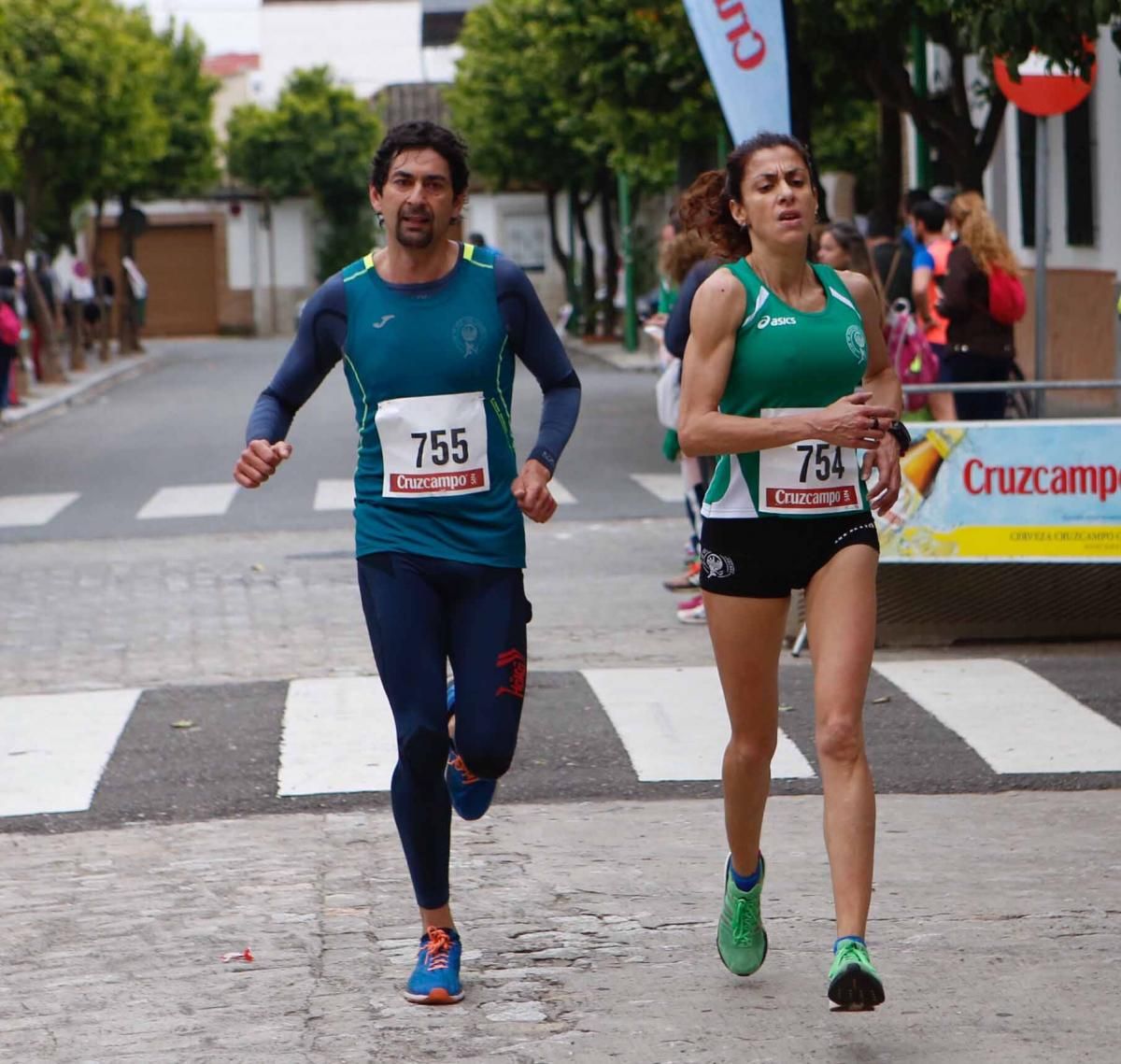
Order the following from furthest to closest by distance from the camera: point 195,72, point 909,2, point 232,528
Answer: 1. point 195,72
2. point 909,2
3. point 232,528

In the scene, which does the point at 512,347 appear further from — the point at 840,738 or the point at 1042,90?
the point at 1042,90

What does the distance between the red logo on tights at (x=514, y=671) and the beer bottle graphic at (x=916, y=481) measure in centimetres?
485

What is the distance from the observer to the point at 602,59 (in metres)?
27.1

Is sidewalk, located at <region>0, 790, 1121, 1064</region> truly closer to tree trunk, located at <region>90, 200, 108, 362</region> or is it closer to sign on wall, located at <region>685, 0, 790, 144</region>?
sign on wall, located at <region>685, 0, 790, 144</region>

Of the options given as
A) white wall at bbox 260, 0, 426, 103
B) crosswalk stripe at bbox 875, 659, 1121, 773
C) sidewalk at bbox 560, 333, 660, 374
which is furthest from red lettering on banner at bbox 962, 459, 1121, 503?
white wall at bbox 260, 0, 426, 103

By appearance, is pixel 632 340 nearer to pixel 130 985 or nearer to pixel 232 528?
pixel 232 528

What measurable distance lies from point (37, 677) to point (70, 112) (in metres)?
27.7

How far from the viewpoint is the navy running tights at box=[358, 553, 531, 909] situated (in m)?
5.29

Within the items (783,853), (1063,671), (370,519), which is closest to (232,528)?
(1063,671)

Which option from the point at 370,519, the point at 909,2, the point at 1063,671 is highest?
the point at 909,2

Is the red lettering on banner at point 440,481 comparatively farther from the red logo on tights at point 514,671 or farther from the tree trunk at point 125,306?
the tree trunk at point 125,306

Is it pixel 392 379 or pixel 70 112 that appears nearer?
pixel 392 379

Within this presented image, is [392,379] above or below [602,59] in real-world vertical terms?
below

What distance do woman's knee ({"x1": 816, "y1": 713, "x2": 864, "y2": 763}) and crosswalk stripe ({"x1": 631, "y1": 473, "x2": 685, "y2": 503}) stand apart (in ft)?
38.4
